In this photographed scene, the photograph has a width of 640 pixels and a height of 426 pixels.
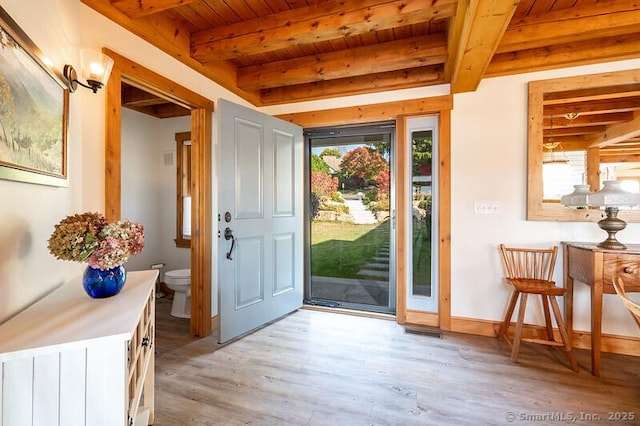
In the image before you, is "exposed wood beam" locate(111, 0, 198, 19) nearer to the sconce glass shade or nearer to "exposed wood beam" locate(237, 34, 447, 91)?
"exposed wood beam" locate(237, 34, 447, 91)

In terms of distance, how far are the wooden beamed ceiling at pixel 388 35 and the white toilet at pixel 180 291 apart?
2.01 metres

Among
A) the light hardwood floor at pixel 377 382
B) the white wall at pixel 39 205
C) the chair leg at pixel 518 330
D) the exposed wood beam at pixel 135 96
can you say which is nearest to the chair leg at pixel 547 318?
the light hardwood floor at pixel 377 382

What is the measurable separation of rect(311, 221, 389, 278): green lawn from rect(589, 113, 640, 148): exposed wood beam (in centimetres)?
225

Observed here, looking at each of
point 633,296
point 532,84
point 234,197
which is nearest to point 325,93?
point 234,197

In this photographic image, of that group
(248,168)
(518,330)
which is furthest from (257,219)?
(518,330)

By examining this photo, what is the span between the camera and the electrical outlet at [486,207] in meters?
2.70

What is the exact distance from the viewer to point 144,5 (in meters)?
1.82

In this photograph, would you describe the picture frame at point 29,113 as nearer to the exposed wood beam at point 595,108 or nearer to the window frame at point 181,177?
the window frame at point 181,177

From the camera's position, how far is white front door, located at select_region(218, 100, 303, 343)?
2.51 m

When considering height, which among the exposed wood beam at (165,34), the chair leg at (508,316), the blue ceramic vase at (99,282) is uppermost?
the exposed wood beam at (165,34)

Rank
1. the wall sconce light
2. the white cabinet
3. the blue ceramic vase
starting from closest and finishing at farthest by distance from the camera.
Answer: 1. the white cabinet
2. the blue ceramic vase
3. the wall sconce light

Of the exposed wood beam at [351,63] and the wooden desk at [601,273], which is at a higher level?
the exposed wood beam at [351,63]

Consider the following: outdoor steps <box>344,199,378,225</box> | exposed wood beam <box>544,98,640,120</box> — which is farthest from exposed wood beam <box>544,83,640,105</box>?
outdoor steps <box>344,199,378,225</box>

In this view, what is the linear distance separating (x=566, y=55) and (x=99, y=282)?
3505 mm
